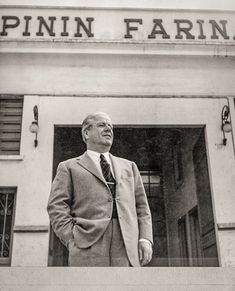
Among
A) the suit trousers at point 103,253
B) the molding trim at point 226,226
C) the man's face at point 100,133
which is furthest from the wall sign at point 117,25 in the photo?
the suit trousers at point 103,253

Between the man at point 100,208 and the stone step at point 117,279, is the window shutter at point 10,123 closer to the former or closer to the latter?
the man at point 100,208

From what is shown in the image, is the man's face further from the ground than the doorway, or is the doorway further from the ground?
the doorway

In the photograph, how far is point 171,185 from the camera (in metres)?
5.48

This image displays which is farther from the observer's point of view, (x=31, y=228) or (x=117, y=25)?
(x=117, y=25)

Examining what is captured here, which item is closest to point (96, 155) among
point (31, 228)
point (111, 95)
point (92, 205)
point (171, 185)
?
point (92, 205)

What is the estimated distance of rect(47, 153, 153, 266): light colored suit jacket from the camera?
161cm

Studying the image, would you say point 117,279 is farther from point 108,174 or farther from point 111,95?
point 111,95

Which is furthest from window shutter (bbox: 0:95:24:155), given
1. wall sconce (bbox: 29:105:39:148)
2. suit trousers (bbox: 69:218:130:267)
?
suit trousers (bbox: 69:218:130:267)

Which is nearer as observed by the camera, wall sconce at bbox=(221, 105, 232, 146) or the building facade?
the building facade

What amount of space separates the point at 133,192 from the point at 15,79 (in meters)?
3.22

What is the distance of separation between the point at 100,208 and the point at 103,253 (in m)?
0.19

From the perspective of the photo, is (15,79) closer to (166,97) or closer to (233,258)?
(166,97)

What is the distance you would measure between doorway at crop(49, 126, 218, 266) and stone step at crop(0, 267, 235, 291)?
126 inches

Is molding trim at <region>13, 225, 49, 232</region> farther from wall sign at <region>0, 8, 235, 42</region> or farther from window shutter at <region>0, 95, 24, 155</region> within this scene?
wall sign at <region>0, 8, 235, 42</region>
